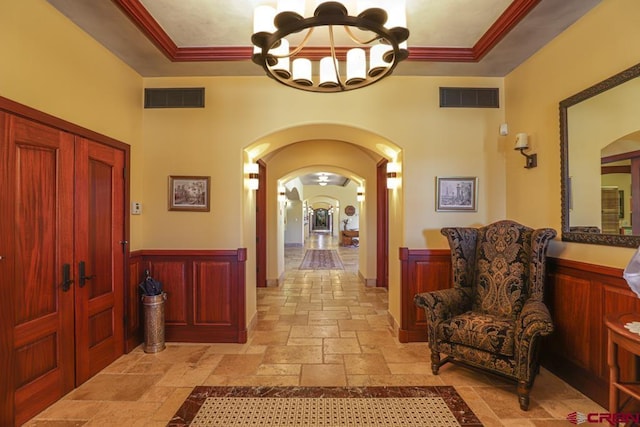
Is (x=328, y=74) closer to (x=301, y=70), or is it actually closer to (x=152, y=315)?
(x=301, y=70)

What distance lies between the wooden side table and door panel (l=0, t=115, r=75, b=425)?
3667mm

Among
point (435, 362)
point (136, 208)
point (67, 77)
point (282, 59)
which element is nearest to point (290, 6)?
point (282, 59)

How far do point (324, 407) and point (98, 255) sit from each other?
2.36 metres

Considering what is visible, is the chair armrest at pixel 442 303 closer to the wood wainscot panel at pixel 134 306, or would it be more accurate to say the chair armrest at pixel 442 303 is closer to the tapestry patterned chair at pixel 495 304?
the tapestry patterned chair at pixel 495 304

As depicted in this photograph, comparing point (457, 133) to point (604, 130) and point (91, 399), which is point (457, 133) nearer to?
point (604, 130)

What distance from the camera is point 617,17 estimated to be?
231cm

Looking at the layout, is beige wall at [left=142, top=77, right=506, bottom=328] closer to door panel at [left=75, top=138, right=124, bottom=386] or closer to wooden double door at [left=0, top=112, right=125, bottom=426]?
door panel at [left=75, top=138, right=124, bottom=386]

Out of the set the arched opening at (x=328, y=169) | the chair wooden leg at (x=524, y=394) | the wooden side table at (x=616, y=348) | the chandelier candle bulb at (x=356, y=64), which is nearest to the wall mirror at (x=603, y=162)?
the wooden side table at (x=616, y=348)

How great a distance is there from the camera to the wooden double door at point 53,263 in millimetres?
2150

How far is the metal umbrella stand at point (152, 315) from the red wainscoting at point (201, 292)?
22cm

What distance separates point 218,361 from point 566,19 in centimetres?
424

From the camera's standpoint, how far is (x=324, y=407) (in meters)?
2.38

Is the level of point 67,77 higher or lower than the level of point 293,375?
higher

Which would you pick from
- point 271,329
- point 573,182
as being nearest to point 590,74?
point 573,182
